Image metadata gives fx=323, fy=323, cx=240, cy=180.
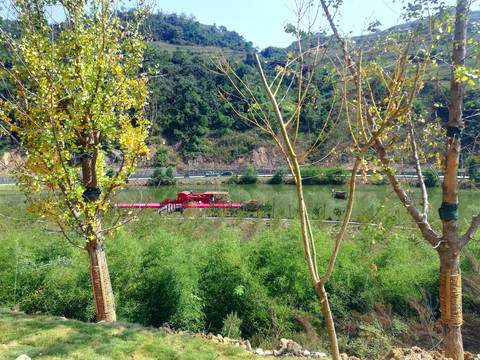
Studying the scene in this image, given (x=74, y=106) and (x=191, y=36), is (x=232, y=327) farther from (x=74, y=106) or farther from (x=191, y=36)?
(x=191, y=36)

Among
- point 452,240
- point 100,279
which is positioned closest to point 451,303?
point 452,240

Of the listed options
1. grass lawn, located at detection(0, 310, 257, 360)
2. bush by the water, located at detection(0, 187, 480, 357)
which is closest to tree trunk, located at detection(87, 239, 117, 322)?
grass lawn, located at detection(0, 310, 257, 360)

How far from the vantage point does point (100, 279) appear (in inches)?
134

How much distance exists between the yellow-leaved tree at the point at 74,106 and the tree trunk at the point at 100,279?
0.03 feet

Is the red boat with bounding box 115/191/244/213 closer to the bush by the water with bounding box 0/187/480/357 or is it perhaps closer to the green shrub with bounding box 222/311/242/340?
the bush by the water with bounding box 0/187/480/357

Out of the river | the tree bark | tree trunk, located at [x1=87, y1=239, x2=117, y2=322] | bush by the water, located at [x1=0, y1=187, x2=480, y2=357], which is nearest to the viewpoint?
the tree bark

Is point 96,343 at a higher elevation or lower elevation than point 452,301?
lower

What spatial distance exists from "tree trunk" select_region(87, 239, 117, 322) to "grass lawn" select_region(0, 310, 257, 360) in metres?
0.22

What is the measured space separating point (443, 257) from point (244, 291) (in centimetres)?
343

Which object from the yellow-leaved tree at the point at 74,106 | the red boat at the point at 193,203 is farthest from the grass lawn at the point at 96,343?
the red boat at the point at 193,203

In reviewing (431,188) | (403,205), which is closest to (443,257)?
(403,205)

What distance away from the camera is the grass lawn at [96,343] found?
2.71 meters

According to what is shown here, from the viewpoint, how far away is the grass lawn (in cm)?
271

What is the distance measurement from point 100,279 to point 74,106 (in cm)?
178
